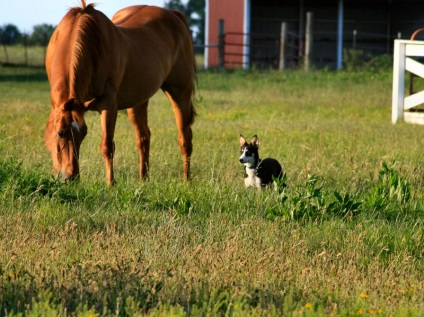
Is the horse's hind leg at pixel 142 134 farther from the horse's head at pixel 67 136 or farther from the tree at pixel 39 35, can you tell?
the tree at pixel 39 35

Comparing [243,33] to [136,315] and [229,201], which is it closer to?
[229,201]

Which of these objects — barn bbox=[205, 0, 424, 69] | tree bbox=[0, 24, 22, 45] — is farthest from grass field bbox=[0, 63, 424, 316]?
tree bbox=[0, 24, 22, 45]

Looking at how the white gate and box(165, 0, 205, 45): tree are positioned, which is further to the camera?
box(165, 0, 205, 45): tree

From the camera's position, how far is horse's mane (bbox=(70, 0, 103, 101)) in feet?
28.1

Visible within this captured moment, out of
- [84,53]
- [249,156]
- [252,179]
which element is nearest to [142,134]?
[249,156]

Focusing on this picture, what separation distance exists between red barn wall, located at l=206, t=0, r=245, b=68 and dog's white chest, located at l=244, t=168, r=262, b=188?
27142 millimetres

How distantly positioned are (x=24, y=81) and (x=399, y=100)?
15603 mm

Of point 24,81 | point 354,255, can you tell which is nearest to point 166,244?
point 354,255

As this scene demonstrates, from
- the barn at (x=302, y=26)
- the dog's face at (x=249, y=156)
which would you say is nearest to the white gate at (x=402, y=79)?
the dog's face at (x=249, y=156)

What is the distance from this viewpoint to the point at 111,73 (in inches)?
364

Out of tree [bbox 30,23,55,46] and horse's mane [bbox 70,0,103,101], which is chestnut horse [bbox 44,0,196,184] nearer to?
horse's mane [bbox 70,0,103,101]

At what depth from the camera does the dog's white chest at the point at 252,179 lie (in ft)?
30.2

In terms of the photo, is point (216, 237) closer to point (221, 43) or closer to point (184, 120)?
point (184, 120)

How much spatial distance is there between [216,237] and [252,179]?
265 centimetres
